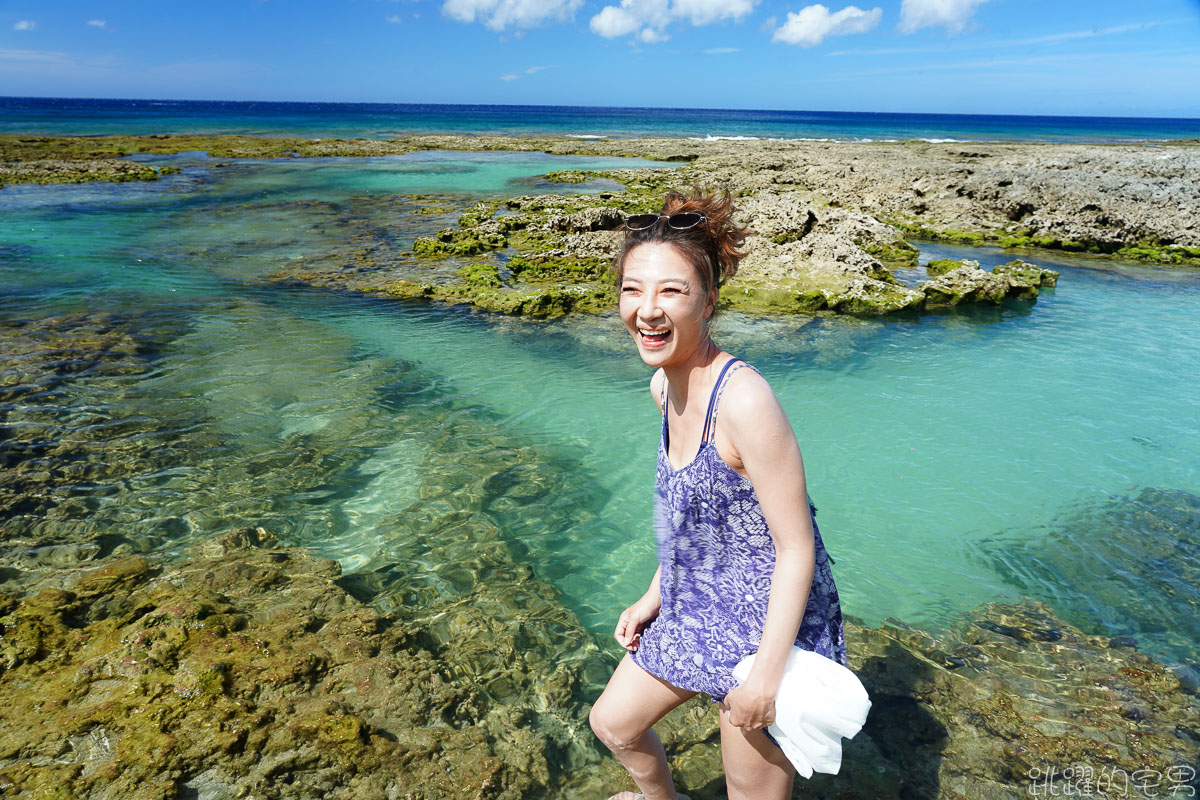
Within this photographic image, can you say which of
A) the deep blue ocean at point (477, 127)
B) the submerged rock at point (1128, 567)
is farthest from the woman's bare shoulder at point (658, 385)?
the deep blue ocean at point (477, 127)

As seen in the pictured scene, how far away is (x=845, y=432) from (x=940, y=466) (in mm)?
1021

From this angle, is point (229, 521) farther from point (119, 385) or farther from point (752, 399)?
point (752, 399)

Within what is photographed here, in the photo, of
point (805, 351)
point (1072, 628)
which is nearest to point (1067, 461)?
point (1072, 628)

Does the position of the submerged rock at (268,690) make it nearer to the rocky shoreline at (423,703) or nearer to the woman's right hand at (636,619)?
the rocky shoreline at (423,703)

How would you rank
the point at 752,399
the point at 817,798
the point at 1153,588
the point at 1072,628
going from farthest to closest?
the point at 1153,588 < the point at 1072,628 < the point at 817,798 < the point at 752,399

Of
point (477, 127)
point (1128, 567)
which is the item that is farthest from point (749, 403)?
point (477, 127)

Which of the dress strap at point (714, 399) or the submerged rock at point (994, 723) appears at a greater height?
the dress strap at point (714, 399)

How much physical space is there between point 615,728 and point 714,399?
4.26ft

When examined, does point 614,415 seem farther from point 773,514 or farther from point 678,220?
point 773,514

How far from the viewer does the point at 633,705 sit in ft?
7.58

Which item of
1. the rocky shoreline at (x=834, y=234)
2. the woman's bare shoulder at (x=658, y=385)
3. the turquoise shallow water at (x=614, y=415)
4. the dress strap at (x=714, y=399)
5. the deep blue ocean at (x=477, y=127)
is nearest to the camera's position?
the dress strap at (x=714, y=399)

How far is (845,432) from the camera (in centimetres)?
708

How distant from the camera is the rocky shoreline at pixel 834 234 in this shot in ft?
38.2

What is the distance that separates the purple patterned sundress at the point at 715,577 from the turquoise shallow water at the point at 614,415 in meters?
2.23
